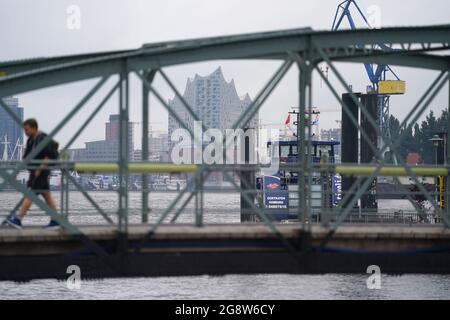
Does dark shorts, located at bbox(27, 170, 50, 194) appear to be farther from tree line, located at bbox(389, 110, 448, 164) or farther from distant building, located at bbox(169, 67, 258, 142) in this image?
distant building, located at bbox(169, 67, 258, 142)

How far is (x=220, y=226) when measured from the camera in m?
14.5

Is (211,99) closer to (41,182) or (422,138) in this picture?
(422,138)

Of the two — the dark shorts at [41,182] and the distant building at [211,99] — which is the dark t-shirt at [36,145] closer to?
the dark shorts at [41,182]

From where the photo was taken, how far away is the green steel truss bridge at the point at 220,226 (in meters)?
12.6

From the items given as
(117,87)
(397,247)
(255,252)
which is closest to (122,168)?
(117,87)

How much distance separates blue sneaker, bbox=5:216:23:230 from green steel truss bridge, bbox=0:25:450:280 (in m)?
0.22

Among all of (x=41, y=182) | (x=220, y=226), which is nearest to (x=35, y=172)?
(x=41, y=182)

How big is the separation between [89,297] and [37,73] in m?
22.6

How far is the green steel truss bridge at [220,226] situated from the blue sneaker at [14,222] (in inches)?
8.5

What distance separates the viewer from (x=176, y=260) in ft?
44.8

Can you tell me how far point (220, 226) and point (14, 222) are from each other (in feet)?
11.2

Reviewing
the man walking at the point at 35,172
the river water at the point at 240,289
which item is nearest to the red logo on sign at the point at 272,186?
the river water at the point at 240,289

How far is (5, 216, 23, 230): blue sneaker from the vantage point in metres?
14.0
